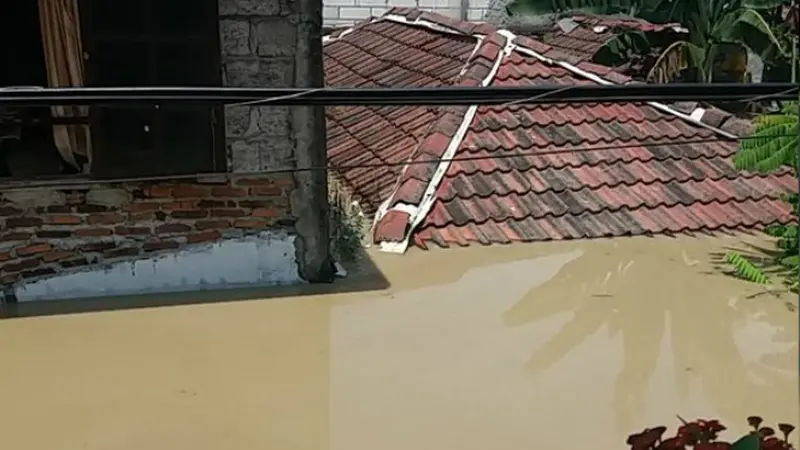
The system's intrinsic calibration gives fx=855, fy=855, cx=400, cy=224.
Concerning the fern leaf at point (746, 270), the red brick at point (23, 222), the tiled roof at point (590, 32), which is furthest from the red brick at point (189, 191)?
the tiled roof at point (590, 32)

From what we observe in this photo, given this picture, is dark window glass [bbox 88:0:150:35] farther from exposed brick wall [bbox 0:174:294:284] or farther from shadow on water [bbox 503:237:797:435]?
shadow on water [bbox 503:237:797:435]

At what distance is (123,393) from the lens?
4539mm

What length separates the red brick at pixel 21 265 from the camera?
228 inches

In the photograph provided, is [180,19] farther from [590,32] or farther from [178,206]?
[590,32]

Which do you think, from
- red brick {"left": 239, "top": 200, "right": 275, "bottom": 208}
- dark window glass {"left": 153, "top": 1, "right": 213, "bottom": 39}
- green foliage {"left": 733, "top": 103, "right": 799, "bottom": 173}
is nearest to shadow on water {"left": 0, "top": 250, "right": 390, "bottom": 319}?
red brick {"left": 239, "top": 200, "right": 275, "bottom": 208}

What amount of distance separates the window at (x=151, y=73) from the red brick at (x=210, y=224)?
1.43 feet

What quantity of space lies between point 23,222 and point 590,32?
11265 millimetres

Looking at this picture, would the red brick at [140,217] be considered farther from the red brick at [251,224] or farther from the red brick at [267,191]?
the red brick at [267,191]

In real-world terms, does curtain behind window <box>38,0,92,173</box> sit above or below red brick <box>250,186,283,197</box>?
above

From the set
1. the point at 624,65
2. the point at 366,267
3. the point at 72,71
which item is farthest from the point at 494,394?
the point at 624,65

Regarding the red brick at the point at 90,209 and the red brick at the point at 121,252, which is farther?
the red brick at the point at 121,252

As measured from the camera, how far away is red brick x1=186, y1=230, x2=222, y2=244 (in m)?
6.02

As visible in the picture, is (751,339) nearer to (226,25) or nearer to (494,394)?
(494,394)

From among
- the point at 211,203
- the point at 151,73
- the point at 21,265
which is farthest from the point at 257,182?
Answer: the point at 21,265
